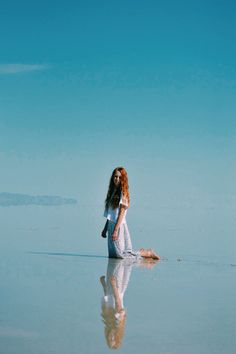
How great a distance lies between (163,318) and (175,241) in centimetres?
855

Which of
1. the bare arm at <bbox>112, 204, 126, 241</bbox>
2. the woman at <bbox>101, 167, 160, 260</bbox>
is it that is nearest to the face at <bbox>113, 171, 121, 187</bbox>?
the woman at <bbox>101, 167, 160, 260</bbox>

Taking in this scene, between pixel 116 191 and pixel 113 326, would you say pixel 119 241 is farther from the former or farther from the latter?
pixel 113 326

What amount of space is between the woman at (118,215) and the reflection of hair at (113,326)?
4423 millimetres

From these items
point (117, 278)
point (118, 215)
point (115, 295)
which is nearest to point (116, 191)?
point (118, 215)

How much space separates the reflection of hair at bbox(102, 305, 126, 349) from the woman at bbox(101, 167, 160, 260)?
4.42 metres

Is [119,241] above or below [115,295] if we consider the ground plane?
above

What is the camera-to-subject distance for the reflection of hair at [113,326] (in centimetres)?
483

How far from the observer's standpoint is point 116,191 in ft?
34.9

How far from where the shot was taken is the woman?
415 inches

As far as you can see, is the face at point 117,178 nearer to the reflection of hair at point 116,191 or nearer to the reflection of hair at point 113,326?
the reflection of hair at point 116,191

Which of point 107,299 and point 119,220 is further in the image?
point 119,220

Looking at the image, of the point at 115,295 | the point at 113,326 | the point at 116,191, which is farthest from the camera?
the point at 116,191

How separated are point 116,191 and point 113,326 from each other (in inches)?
213

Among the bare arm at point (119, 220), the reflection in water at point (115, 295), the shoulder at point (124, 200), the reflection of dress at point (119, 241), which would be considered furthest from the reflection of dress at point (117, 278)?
the shoulder at point (124, 200)
